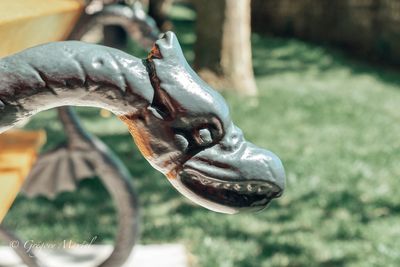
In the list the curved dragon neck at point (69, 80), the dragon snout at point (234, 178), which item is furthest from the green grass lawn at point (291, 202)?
the curved dragon neck at point (69, 80)

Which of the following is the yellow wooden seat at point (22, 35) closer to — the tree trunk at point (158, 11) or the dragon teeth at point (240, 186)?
the dragon teeth at point (240, 186)

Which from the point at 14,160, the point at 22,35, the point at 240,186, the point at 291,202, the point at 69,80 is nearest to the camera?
the point at 69,80

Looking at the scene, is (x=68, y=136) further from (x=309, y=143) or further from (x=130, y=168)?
(x=309, y=143)

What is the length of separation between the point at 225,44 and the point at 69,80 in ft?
Answer: 22.8

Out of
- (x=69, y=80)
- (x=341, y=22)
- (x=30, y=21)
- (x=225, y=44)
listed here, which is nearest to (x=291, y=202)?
(x=30, y=21)

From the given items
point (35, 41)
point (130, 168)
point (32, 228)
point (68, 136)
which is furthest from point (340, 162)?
point (35, 41)

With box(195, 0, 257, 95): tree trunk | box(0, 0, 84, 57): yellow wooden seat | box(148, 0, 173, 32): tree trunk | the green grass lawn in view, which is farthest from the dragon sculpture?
box(148, 0, 173, 32): tree trunk

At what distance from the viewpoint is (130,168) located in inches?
207

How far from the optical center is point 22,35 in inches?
61.6

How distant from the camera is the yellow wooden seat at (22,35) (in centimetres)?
145

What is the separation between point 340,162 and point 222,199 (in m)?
4.46

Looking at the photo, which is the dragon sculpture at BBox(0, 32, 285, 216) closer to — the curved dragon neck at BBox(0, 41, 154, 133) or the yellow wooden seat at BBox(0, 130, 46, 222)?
the curved dragon neck at BBox(0, 41, 154, 133)

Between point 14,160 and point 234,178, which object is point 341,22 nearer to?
point 14,160

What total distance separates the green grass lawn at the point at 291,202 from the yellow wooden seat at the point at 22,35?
1.41 m
